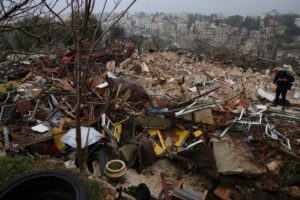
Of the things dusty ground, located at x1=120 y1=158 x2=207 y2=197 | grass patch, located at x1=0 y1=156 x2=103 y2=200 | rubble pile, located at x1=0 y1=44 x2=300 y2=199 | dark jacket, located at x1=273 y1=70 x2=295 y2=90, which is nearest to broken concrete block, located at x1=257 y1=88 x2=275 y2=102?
rubble pile, located at x1=0 y1=44 x2=300 y2=199

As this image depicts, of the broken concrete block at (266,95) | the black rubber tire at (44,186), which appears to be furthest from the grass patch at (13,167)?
the broken concrete block at (266,95)

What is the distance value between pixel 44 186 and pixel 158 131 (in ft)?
12.2

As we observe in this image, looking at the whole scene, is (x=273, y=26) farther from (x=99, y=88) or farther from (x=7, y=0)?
(x=7, y=0)

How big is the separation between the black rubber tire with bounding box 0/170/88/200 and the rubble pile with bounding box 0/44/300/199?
130 centimetres

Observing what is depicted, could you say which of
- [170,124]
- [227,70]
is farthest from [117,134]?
[227,70]

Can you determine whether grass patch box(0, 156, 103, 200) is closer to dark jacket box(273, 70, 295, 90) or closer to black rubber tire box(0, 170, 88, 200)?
black rubber tire box(0, 170, 88, 200)

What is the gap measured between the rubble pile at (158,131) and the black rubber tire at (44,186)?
1296 mm

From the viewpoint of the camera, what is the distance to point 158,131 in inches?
273

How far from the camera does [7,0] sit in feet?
9.66

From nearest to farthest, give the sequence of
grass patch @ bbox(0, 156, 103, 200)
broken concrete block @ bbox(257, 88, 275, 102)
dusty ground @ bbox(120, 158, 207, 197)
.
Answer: grass patch @ bbox(0, 156, 103, 200), dusty ground @ bbox(120, 158, 207, 197), broken concrete block @ bbox(257, 88, 275, 102)

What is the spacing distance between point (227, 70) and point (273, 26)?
1390 centimetres

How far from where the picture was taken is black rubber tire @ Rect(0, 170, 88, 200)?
3.43 metres

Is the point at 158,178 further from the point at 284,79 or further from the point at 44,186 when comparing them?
the point at 284,79

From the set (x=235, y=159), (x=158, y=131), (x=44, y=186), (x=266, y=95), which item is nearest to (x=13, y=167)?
(x=44, y=186)
